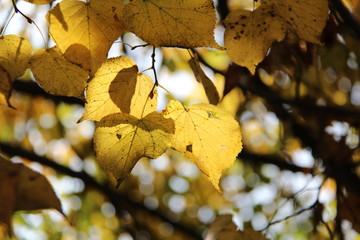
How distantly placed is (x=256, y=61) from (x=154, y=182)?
334 cm

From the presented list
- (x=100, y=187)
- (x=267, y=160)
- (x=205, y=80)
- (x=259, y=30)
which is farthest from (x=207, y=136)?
(x=100, y=187)

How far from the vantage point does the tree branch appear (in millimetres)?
2641

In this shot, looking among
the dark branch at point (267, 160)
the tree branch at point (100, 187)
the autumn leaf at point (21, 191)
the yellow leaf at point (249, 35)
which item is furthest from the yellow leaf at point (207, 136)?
the tree branch at point (100, 187)

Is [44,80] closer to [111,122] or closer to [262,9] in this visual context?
[111,122]

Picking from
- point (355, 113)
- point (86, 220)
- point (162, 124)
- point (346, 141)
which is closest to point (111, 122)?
point (162, 124)

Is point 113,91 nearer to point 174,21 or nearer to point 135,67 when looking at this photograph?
point 135,67

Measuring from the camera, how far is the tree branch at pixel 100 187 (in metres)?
2.64

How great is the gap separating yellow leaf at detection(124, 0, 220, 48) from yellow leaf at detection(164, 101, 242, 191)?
178mm

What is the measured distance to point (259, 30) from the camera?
A: 2.91ft

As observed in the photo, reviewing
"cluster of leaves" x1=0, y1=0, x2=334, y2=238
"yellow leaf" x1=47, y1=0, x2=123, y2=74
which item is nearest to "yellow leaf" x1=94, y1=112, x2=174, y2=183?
"cluster of leaves" x1=0, y1=0, x2=334, y2=238

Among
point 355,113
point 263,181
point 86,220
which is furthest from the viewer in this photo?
point 86,220

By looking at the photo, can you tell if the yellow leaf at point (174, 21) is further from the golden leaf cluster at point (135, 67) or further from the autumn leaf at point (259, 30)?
the autumn leaf at point (259, 30)

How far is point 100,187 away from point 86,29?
2.15 meters

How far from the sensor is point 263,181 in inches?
134
